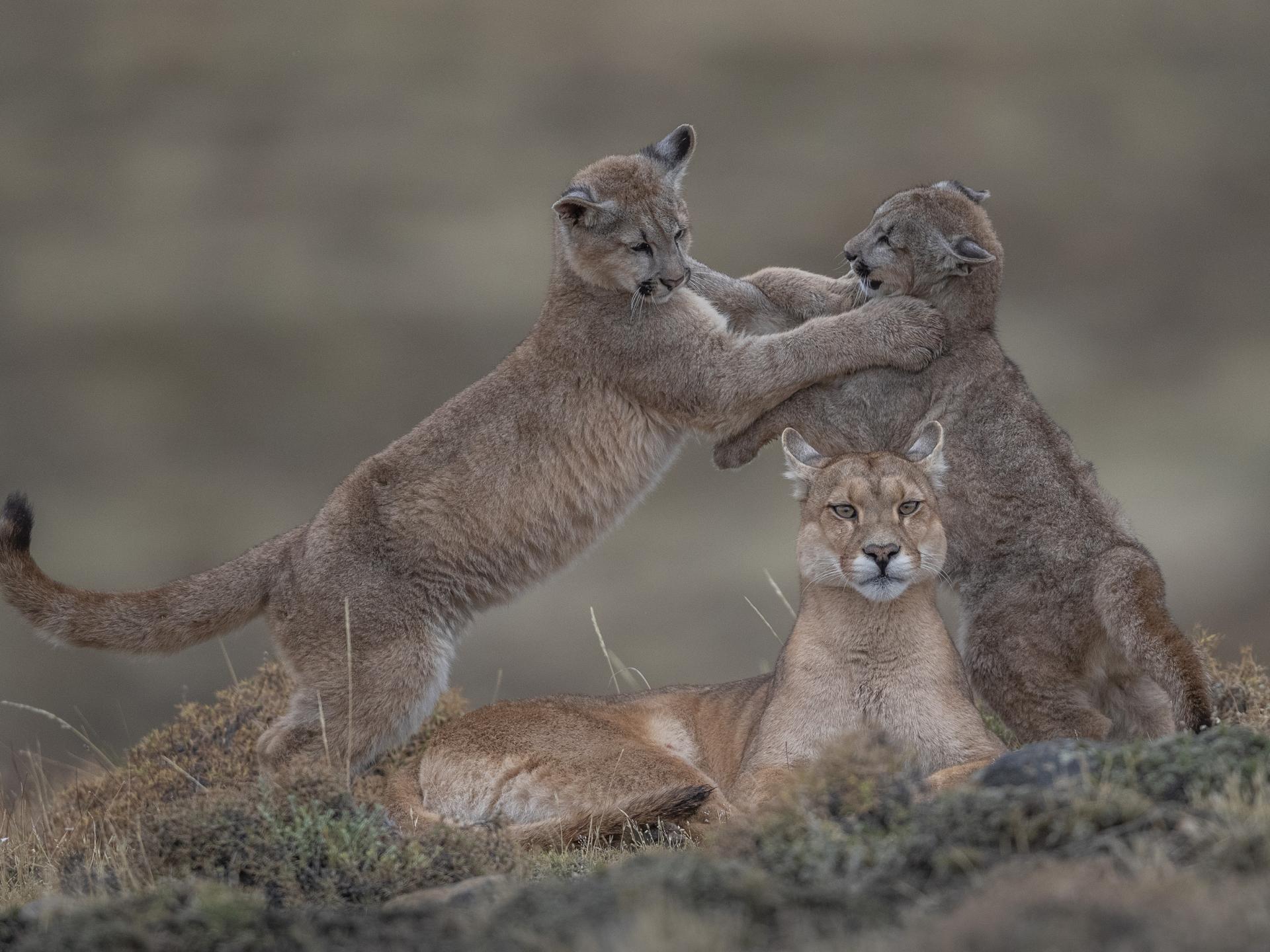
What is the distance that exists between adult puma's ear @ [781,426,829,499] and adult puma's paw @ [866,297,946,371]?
0.91 metres

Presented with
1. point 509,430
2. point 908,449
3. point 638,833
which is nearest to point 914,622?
point 908,449

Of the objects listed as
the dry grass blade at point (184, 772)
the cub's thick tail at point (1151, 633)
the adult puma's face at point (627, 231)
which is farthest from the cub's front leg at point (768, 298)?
the dry grass blade at point (184, 772)

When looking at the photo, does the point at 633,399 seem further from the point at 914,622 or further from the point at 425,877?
the point at 425,877

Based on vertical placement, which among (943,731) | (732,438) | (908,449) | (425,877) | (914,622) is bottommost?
(425,877)

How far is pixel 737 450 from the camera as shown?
356 inches

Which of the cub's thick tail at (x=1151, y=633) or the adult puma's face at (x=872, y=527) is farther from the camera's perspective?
the adult puma's face at (x=872, y=527)

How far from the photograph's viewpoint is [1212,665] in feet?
30.9

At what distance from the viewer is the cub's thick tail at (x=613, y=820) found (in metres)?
7.21

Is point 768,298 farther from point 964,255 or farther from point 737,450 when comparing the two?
point 964,255

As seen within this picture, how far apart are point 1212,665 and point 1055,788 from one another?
4703mm

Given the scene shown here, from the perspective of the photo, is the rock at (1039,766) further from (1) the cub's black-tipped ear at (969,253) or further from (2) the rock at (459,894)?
(1) the cub's black-tipped ear at (969,253)

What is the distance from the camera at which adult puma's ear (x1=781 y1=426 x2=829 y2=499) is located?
773 centimetres

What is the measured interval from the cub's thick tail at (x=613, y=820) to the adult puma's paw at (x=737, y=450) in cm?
239

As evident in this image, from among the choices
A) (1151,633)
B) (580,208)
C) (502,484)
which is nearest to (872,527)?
(1151,633)
